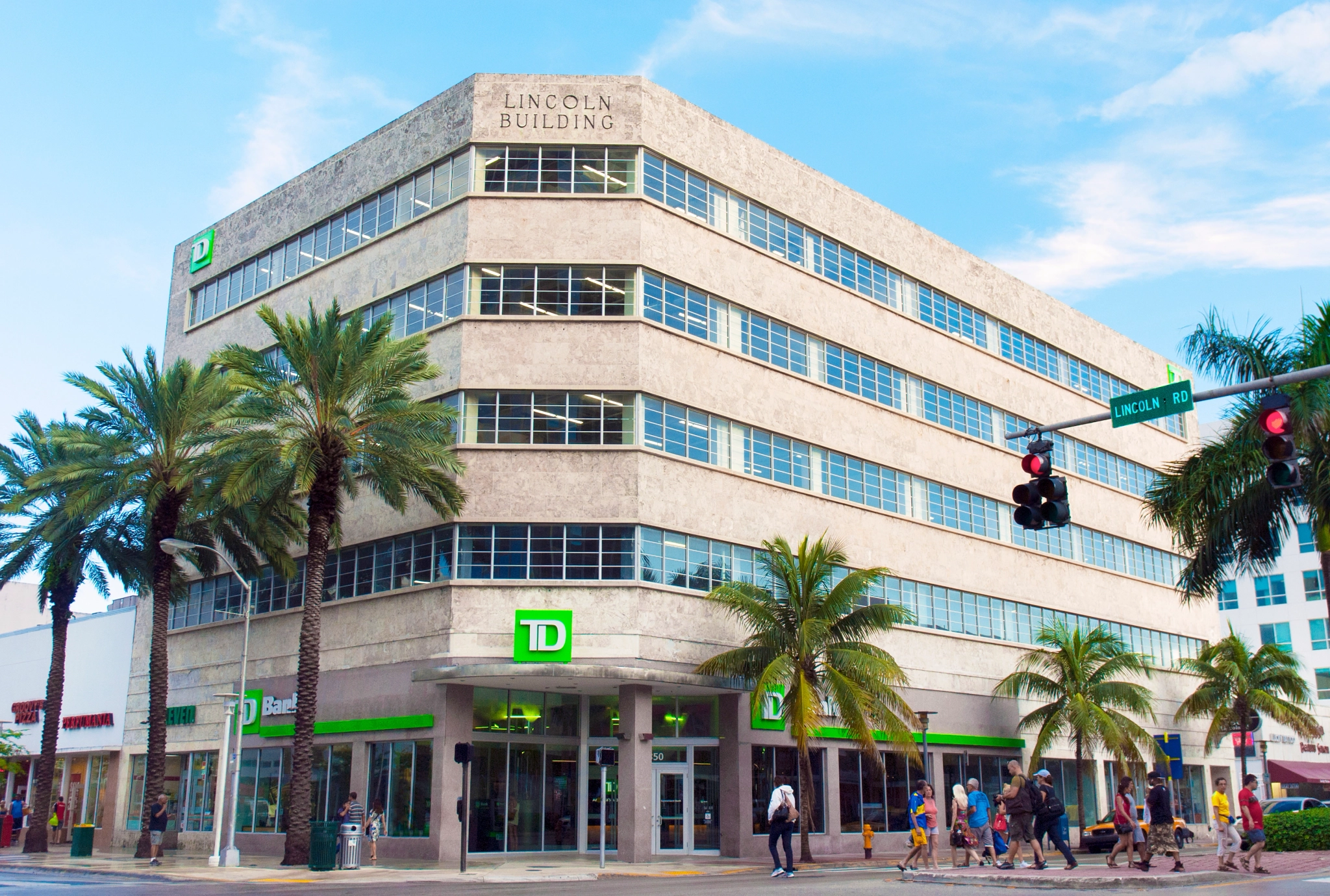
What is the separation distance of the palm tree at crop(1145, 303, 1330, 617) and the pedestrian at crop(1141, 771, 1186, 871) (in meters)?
4.99

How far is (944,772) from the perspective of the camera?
4097 centimetres

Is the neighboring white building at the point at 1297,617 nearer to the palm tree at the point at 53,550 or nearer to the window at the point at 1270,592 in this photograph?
the window at the point at 1270,592

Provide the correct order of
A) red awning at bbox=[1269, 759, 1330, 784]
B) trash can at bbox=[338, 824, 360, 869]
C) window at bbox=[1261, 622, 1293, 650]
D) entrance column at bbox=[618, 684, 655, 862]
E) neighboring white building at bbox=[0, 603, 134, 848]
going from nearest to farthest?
trash can at bbox=[338, 824, 360, 869] → entrance column at bbox=[618, 684, 655, 862] → neighboring white building at bbox=[0, 603, 134, 848] → red awning at bbox=[1269, 759, 1330, 784] → window at bbox=[1261, 622, 1293, 650]

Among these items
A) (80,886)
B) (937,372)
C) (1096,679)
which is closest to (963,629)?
(1096,679)

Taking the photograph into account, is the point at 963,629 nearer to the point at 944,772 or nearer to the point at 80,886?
the point at 944,772

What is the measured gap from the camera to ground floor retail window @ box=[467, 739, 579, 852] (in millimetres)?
32281

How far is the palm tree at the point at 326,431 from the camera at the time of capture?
31.0 m

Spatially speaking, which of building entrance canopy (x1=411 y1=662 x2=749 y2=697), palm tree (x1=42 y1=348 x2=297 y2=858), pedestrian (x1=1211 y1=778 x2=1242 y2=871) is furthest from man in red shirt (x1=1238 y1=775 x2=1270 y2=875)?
palm tree (x1=42 y1=348 x2=297 y2=858)

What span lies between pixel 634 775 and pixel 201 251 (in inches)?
1139

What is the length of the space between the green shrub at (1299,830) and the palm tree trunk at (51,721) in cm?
3658

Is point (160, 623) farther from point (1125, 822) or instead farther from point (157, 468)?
point (1125, 822)

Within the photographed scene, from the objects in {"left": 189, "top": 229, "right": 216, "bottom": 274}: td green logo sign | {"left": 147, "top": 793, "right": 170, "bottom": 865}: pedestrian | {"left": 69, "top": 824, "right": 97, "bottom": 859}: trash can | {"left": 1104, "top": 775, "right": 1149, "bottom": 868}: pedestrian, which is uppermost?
{"left": 189, "top": 229, "right": 216, "bottom": 274}: td green logo sign

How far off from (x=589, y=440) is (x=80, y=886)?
16958 millimetres

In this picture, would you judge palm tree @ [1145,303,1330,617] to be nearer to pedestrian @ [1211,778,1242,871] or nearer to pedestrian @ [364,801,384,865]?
pedestrian @ [1211,778,1242,871]
